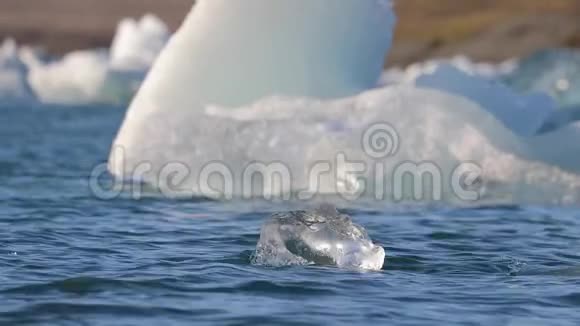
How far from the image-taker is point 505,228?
11.6m

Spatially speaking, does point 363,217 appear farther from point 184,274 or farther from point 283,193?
point 184,274

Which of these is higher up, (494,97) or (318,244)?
(494,97)

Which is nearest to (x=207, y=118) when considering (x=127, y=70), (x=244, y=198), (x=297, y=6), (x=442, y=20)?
(x=244, y=198)

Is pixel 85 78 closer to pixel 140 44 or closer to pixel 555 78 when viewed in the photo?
pixel 140 44

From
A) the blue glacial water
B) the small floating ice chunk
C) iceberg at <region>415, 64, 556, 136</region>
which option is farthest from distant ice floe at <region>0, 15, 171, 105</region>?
the small floating ice chunk

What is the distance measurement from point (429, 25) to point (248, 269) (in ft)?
346

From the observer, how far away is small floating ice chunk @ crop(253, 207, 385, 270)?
9.20 metres

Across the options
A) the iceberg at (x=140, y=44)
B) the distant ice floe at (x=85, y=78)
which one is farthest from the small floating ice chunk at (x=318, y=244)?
the iceberg at (x=140, y=44)

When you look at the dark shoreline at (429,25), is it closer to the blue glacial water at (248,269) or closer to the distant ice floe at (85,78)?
the distant ice floe at (85,78)

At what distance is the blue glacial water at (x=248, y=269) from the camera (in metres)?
7.82

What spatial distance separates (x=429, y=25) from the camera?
11338cm

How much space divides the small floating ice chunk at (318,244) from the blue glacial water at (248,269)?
0.47ft

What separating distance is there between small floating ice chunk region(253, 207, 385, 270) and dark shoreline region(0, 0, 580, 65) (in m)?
69.9

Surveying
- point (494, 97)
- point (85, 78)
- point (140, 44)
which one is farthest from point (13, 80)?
point (494, 97)
